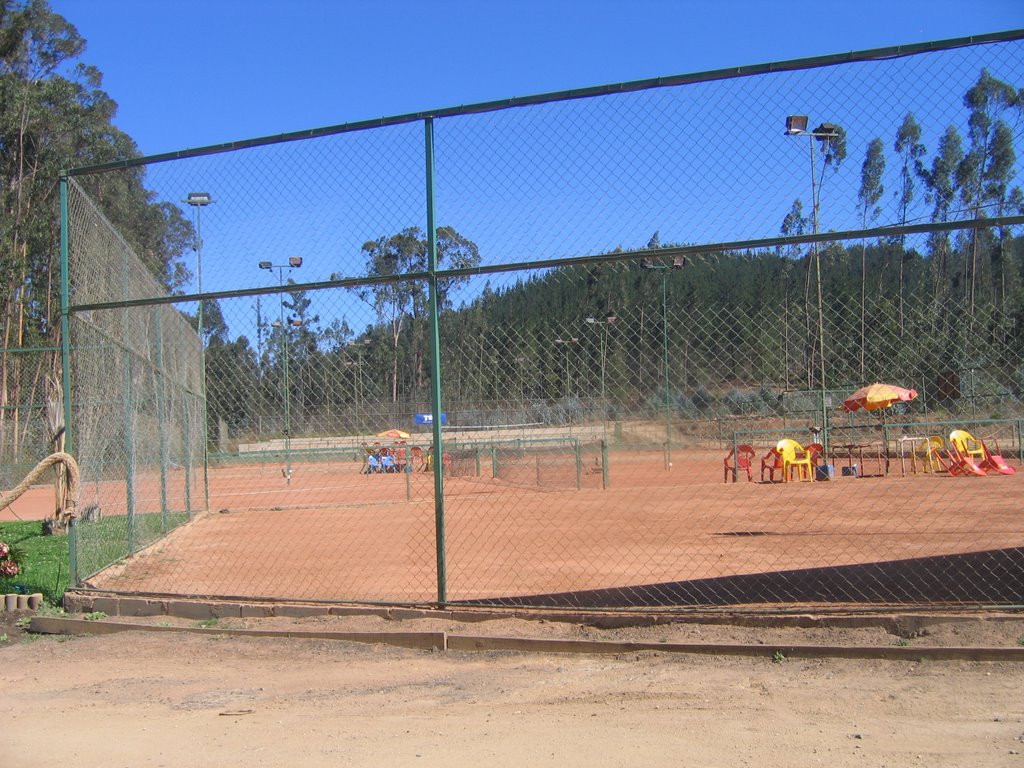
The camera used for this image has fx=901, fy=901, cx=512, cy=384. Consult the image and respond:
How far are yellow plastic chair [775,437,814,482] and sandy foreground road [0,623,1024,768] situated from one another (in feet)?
45.7

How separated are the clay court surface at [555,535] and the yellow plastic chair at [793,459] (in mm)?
513

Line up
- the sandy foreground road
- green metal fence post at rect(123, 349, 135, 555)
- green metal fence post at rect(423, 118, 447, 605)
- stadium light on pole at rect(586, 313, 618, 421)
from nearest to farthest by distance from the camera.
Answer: the sandy foreground road, green metal fence post at rect(423, 118, 447, 605), stadium light on pole at rect(586, 313, 618, 421), green metal fence post at rect(123, 349, 135, 555)

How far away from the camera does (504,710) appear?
14.8 feet

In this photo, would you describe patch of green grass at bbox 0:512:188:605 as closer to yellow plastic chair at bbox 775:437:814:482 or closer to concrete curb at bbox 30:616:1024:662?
concrete curb at bbox 30:616:1024:662

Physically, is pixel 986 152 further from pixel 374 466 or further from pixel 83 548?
pixel 374 466

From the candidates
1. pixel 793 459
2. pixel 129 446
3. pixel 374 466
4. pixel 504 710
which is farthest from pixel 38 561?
pixel 793 459

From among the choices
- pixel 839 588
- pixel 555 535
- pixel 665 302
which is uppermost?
pixel 665 302

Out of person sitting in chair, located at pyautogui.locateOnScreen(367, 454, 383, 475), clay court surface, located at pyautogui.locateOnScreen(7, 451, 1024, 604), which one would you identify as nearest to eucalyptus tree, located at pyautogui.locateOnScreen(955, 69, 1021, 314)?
clay court surface, located at pyautogui.locateOnScreen(7, 451, 1024, 604)

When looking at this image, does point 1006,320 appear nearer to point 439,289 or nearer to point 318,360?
point 439,289

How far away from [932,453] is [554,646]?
16498 millimetres

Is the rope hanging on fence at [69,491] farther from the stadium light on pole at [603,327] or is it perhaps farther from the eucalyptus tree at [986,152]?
the eucalyptus tree at [986,152]

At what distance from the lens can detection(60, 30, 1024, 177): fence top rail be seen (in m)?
5.24

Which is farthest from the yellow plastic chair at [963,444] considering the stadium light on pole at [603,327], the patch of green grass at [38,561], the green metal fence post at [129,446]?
the patch of green grass at [38,561]

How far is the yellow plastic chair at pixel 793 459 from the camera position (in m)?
18.8
